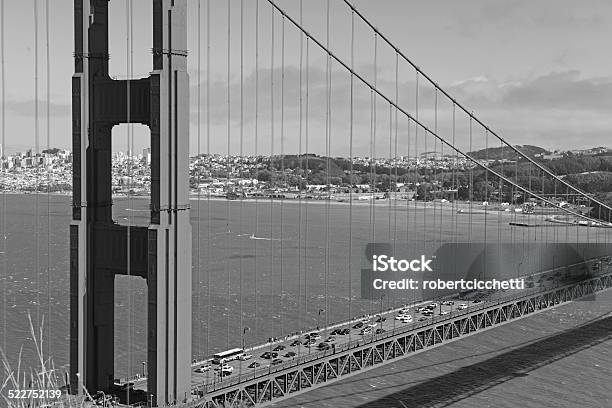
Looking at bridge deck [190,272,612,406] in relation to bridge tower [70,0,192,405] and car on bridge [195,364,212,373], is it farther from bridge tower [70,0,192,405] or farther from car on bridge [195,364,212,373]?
bridge tower [70,0,192,405]

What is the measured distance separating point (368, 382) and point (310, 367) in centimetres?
505

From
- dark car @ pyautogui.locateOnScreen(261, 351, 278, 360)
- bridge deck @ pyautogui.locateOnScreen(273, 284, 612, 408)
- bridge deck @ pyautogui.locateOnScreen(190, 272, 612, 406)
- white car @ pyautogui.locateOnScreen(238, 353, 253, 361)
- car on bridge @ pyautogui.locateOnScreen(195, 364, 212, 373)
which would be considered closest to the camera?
bridge deck @ pyautogui.locateOnScreen(190, 272, 612, 406)

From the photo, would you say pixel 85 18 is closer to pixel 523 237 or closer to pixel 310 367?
pixel 310 367

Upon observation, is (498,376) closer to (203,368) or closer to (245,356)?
(245,356)

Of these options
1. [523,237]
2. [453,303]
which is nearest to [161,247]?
[453,303]

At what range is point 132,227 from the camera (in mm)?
10359

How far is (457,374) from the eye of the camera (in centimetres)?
1941

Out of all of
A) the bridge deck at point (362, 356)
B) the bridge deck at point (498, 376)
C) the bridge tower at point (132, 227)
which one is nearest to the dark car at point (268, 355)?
the bridge deck at point (362, 356)

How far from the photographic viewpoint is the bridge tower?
992 centimetres

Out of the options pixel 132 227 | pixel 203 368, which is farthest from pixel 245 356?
pixel 132 227

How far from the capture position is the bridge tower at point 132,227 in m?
9.92

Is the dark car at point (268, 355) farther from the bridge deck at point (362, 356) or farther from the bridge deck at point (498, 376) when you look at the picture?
the bridge deck at point (498, 376)
